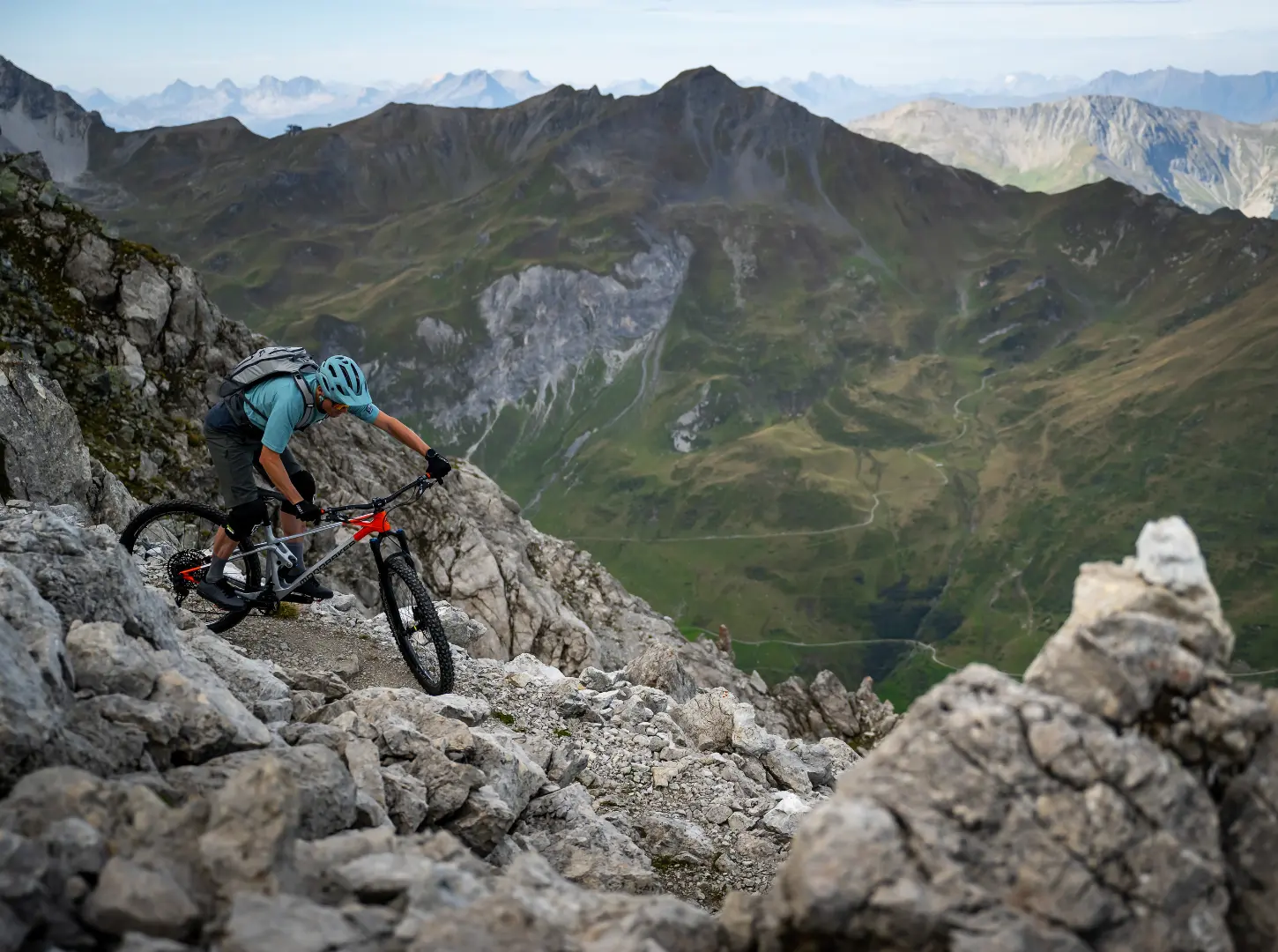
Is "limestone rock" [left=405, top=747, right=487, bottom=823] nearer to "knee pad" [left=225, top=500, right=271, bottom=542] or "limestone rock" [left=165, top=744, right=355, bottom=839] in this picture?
"limestone rock" [left=165, top=744, right=355, bottom=839]

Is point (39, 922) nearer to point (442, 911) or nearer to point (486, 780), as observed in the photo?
point (442, 911)

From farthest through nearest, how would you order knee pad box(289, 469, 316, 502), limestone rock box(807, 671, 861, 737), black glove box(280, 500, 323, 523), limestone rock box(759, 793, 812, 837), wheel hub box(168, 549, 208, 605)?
limestone rock box(807, 671, 861, 737)
wheel hub box(168, 549, 208, 605)
limestone rock box(759, 793, 812, 837)
knee pad box(289, 469, 316, 502)
black glove box(280, 500, 323, 523)

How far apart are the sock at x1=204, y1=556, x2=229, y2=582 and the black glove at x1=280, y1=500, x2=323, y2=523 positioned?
1701mm

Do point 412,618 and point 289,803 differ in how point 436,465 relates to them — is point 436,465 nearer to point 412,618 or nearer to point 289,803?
point 412,618

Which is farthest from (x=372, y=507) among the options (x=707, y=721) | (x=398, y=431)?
(x=707, y=721)

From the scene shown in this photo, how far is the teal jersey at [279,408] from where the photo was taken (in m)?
14.5

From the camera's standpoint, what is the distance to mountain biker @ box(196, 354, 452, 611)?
14.6 metres

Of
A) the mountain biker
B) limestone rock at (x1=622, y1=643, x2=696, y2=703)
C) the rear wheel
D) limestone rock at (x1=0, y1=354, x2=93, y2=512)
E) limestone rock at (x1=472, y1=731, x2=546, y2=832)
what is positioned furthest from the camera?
limestone rock at (x1=622, y1=643, x2=696, y2=703)

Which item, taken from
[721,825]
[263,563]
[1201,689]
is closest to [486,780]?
[721,825]

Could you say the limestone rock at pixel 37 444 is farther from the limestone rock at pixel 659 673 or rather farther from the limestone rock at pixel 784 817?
the limestone rock at pixel 784 817

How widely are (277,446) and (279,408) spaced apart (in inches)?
23.5

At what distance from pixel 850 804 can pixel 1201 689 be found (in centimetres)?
330

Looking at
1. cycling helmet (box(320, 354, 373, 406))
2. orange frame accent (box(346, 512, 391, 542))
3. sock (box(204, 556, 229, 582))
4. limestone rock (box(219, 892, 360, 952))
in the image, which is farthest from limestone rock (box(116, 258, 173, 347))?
limestone rock (box(219, 892, 360, 952))

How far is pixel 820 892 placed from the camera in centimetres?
735
